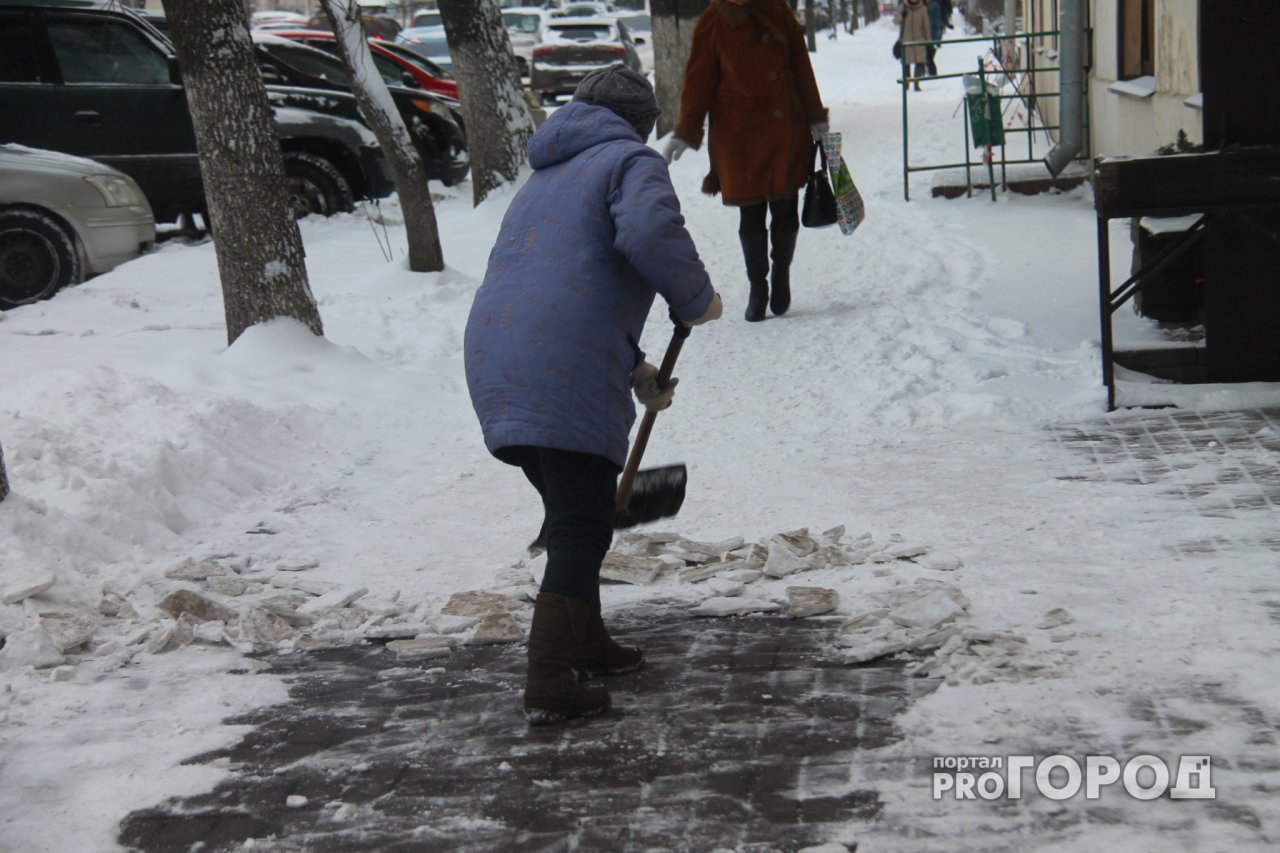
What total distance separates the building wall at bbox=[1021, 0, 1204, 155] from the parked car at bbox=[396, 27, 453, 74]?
15.3m

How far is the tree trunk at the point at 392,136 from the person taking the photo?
9820 mm

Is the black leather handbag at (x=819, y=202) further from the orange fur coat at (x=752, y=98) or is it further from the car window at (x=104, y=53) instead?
the car window at (x=104, y=53)

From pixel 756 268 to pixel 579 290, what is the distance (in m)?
4.76

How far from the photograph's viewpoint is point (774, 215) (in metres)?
7.90

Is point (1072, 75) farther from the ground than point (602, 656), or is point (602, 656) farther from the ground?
point (1072, 75)

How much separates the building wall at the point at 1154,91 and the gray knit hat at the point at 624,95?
394 cm

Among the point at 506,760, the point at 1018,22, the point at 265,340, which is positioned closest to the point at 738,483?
the point at 506,760

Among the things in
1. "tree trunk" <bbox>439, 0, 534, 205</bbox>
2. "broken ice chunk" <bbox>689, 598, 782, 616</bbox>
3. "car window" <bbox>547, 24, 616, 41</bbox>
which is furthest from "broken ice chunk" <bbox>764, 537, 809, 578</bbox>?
"car window" <bbox>547, 24, 616, 41</bbox>

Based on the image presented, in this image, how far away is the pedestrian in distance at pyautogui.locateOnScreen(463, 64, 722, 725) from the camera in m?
3.35

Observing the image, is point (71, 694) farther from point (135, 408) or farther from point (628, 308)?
point (135, 408)

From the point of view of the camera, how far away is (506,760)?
3262 mm

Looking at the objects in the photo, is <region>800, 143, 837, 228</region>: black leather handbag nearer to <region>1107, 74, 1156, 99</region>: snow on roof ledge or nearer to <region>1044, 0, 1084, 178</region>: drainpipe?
<region>1107, 74, 1156, 99</region>: snow on roof ledge

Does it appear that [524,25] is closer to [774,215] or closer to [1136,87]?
[1136,87]

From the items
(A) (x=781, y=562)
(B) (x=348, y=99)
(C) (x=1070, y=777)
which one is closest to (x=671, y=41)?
(B) (x=348, y=99)
